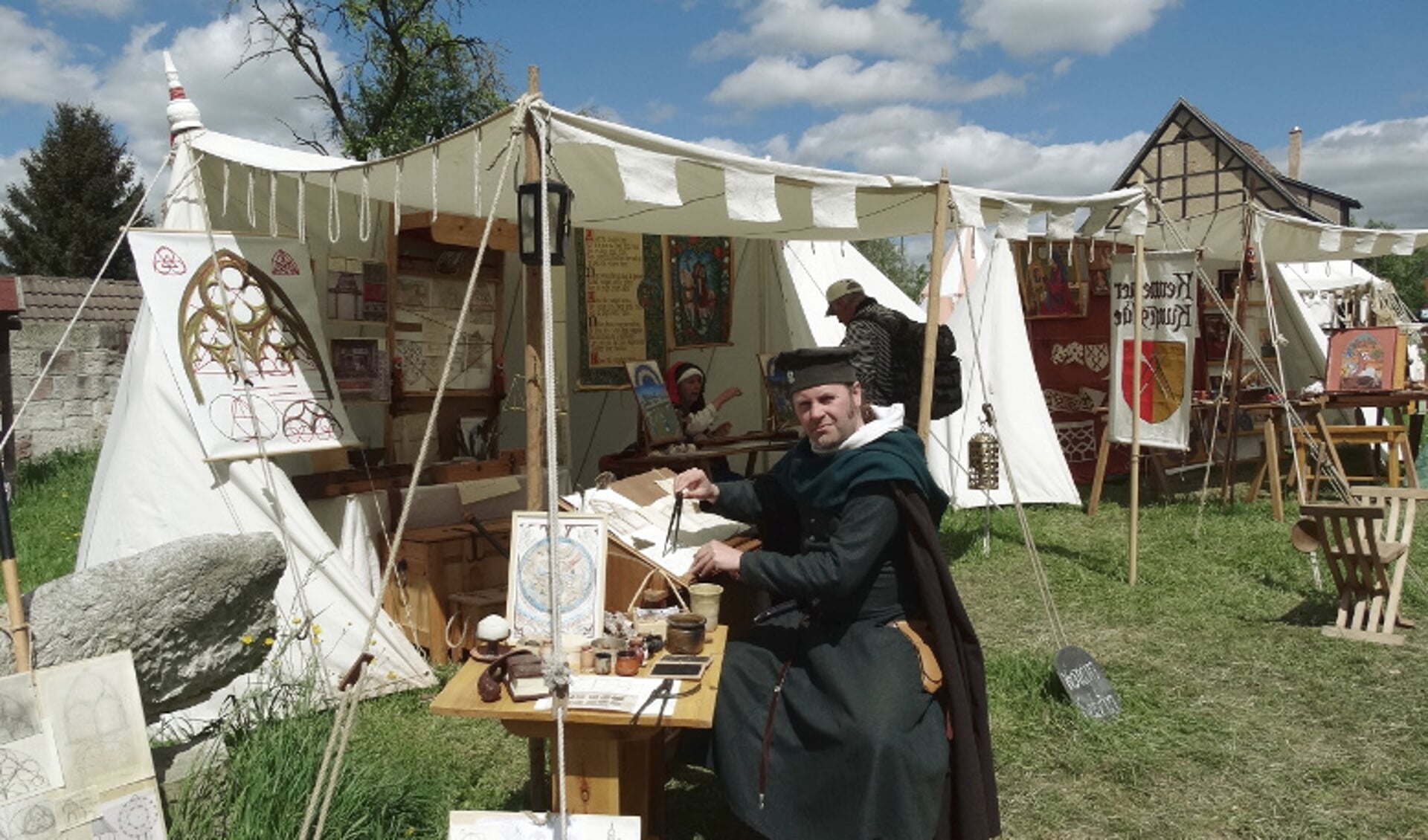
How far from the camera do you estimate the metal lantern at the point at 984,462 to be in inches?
241

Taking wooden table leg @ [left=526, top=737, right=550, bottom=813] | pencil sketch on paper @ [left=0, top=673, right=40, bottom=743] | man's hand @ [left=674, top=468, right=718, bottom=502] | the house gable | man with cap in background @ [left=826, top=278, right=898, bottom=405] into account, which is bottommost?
wooden table leg @ [left=526, top=737, right=550, bottom=813]

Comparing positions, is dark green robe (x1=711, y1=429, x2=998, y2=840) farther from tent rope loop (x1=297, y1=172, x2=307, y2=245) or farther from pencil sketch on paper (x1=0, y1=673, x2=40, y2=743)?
tent rope loop (x1=297, y1=172, x2=307, y2=245)

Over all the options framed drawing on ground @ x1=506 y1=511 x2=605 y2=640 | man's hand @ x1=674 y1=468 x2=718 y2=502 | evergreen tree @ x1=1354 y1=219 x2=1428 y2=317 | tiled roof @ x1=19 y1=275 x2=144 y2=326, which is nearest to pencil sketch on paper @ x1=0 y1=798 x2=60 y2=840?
framed drawing on ground @ x1=506 y1=511 x2=605 y2=640

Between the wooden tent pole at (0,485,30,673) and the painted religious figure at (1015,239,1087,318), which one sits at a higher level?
the painted religious figure at (1015,239,1087,318)

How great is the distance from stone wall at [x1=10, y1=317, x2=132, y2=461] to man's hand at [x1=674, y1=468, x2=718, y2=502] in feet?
25.9

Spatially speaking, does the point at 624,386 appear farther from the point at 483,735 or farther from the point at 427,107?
the point at 427,107

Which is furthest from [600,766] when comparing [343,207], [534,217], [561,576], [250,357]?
[343,207]

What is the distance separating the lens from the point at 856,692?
239cm

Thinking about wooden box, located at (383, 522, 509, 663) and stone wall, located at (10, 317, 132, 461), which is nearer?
wooden box, located at (383, 522, 509, 663)

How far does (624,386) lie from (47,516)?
4.13 meters

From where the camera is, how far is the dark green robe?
2312 millimetres

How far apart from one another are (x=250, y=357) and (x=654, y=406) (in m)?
2.28

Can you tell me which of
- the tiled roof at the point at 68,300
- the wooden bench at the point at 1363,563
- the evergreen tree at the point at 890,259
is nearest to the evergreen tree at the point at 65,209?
the tiled roof at the point at 68,300

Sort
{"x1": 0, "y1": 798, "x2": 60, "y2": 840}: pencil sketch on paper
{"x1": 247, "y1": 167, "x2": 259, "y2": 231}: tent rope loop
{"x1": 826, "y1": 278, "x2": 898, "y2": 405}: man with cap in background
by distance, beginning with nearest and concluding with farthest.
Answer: {"x1": 0, "y1": 798, "x2": 60, "y2": 840}: pencil sketch on paper, {"x1": 247, "y1": 167, "x2": 259, "y2": 231}: tent rope loop, {"x1": 826, "y1": 278, "x2": 898, "y2": 405}: man with cap in background
